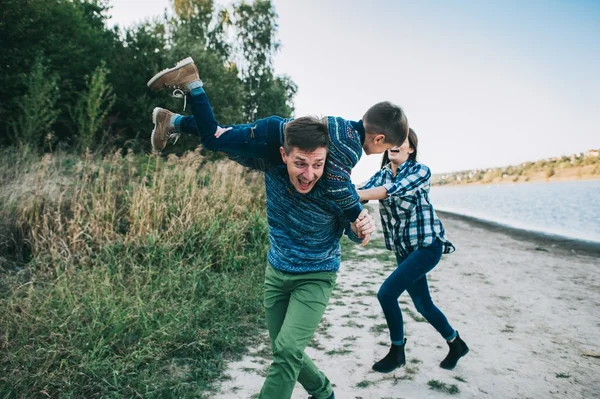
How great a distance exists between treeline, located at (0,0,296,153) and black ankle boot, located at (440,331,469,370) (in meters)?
6.76

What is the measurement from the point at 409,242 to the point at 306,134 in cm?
164

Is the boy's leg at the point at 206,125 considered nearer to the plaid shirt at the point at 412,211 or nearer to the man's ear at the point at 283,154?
the man's ear at the point at 283,154

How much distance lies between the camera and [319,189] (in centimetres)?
201

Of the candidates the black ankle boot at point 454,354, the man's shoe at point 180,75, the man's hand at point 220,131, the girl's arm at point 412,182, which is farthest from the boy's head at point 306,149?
the black ankle boot at point 454,354

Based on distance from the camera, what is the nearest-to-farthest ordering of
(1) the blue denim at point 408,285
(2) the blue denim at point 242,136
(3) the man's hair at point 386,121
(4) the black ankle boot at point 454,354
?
1. (2) the blue denim at point 242,136
2. (3) the man's hair at point 386,121
3. (1) the blue denim at point 408,285
4. (4) the black ankle boot at point 454,354

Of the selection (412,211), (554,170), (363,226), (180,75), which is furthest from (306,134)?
(554,170)

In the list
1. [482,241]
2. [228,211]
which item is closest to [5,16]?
[228,211]

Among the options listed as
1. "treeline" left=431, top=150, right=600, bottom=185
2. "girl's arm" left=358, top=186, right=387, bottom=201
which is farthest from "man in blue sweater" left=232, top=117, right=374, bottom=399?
"treeline" left=431, top=150, right=600, bottom=185

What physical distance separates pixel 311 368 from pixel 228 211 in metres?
4.65

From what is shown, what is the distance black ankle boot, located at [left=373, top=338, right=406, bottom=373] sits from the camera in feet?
10.1

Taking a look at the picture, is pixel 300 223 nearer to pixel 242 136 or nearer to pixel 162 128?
pixel 242 136

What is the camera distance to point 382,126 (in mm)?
2248

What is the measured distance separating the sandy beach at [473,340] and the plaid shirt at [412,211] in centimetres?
104

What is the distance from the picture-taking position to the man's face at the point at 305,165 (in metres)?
1.86
